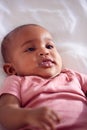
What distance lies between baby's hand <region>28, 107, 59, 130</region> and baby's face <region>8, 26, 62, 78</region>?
0.99 ft

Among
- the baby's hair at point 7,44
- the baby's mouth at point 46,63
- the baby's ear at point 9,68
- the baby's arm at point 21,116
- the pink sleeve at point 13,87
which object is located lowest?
the baby's arm at point 21,116

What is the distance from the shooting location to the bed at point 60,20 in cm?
143

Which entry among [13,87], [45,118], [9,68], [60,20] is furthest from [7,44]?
[45,118]

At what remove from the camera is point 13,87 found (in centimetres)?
114

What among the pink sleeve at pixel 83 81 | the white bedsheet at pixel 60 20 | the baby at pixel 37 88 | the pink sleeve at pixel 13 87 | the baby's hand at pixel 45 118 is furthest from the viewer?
the white bedsheet at pixel 60 20

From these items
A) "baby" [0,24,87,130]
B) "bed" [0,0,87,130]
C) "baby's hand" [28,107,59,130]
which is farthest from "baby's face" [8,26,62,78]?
"baby's hand" [28,107,59,130]

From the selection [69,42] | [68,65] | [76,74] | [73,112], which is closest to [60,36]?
[69,42]

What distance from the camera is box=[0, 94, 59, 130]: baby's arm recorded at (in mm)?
888

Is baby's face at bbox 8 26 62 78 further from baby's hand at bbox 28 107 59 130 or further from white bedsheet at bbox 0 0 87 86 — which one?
baby's hand at bbox 28 107 59 130

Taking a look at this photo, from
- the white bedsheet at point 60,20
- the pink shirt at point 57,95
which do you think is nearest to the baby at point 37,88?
the pink shirt at point 57,95

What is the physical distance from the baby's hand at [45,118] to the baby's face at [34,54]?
0.30 meters

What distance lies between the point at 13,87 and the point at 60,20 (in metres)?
0.52

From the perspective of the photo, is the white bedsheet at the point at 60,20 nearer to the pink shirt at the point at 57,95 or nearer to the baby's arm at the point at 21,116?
the pink shirt at the point at 57,95

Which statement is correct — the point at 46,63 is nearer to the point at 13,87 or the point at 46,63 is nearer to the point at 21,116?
the point at 13,87
